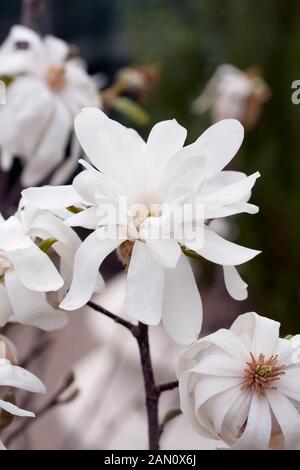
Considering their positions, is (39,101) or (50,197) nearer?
(50,197)

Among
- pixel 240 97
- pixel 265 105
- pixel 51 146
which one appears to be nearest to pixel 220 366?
pixel 51 146

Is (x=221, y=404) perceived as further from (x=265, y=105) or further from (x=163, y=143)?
(x=265, y=105)

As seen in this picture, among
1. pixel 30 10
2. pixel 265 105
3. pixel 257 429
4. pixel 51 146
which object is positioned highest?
pixel 265 105

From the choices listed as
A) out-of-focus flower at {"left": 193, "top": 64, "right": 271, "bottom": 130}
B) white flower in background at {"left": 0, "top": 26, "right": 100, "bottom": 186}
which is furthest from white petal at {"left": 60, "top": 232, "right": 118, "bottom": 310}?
out-of-focus flower at {"left": 193, "top": 64, "right": 271, "bottom": 130}

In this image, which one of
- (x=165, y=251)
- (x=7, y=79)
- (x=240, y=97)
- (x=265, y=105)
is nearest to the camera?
(x=165, y=251)

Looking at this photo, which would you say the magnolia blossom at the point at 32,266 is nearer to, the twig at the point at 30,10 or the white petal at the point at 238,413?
the white petal at the point at 238,413

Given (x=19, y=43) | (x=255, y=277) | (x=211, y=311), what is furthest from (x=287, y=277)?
(x=19, y=43)
